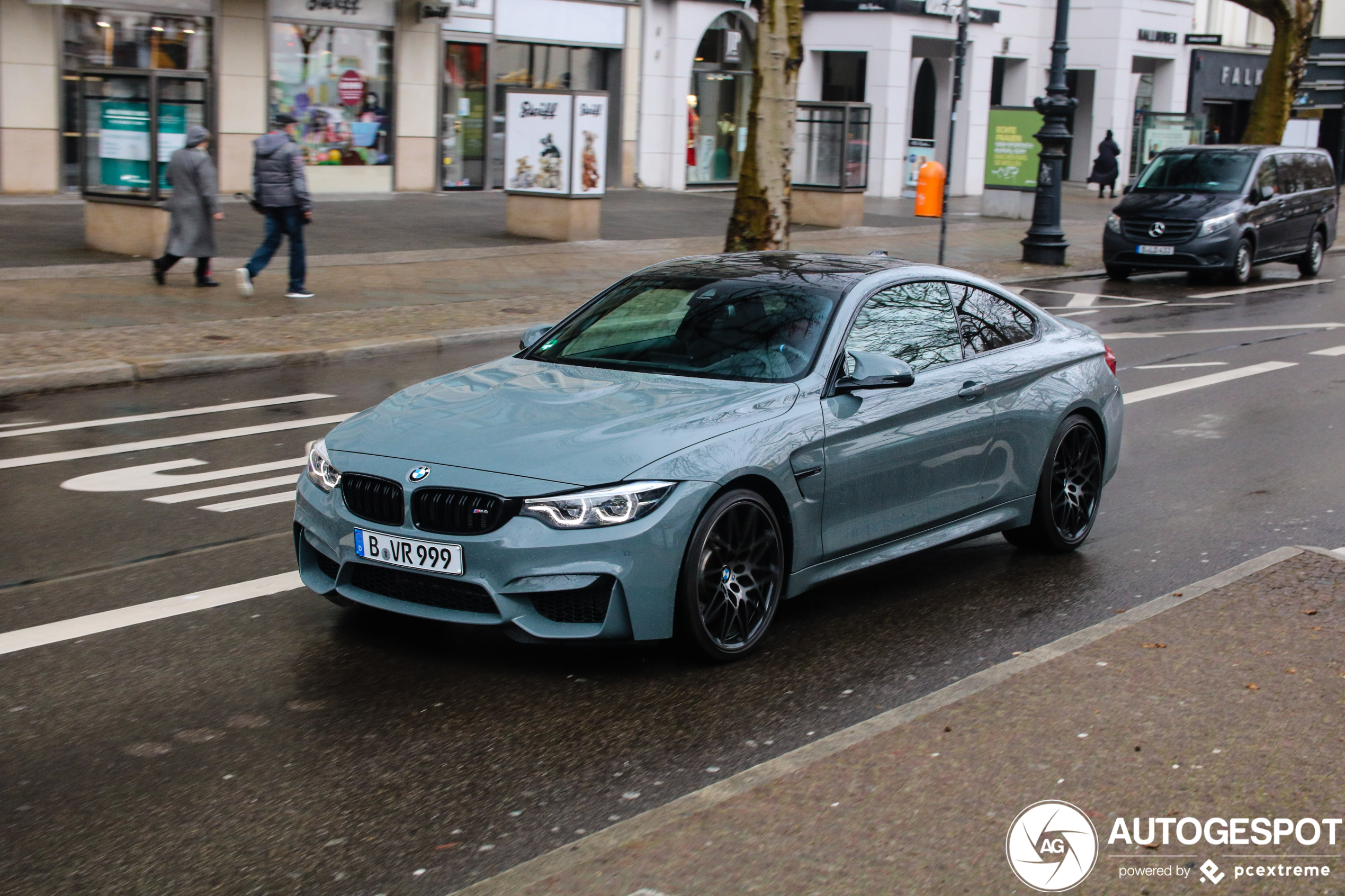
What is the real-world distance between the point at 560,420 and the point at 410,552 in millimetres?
744

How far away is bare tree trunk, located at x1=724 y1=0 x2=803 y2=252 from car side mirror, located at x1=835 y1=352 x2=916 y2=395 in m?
12.0

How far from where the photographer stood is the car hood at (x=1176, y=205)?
21.3 m

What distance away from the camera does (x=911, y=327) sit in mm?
6703

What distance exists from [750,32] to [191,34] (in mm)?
15049

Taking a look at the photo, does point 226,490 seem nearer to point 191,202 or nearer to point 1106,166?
point 191,202

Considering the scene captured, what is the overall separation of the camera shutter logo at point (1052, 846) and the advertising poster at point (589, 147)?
745 inches

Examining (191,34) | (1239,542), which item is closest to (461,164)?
(191,34)

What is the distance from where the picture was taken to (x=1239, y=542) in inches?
301

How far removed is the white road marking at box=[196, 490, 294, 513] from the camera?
7910 mm

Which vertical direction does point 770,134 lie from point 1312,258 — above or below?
above

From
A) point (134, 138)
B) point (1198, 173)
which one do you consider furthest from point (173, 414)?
point (1198, 173)

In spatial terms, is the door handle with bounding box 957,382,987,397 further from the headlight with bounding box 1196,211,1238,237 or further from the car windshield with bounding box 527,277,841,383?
the headlight with bounding box 1196,211,1238,237

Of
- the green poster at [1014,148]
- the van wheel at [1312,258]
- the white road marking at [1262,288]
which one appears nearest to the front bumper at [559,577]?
the white road marking at [1262,288]

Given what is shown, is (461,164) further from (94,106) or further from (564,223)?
(94,106)
